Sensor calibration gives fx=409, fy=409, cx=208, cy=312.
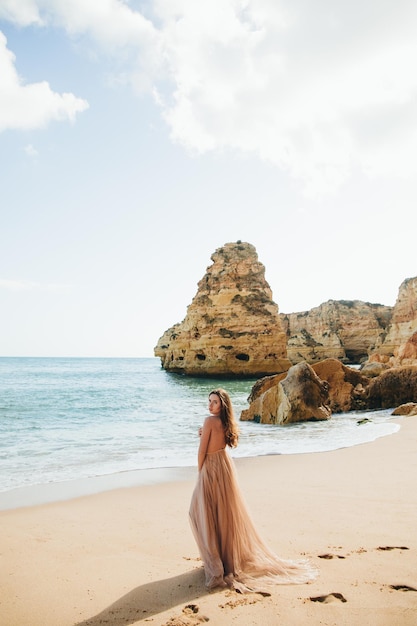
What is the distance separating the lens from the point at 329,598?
2.96m

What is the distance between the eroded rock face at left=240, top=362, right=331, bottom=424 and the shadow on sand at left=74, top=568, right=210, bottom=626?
425 inches

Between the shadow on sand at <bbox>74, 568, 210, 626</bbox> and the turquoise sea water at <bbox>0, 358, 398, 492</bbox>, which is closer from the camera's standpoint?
the shadow on sand at <bbox>74, 568, 210, 626</bbox>

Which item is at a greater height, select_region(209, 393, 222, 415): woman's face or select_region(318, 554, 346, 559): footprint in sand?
select_region(209, 393, 222, 415): woman's face

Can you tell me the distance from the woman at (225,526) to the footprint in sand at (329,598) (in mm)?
259

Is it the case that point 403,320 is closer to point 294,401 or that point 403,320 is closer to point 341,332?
point 341,332

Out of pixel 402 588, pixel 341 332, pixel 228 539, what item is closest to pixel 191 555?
pixel 228 539

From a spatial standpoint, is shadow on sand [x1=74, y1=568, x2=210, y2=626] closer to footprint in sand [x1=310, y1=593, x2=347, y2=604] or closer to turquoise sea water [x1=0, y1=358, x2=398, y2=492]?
footprint in sand [x1=310, y1=593, x2=347, y2=604]

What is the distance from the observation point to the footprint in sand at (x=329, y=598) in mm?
2933

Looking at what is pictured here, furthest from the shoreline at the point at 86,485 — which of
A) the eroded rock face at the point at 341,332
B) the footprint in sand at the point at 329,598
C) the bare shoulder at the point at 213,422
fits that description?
the eroded rock face at the point at 341,332

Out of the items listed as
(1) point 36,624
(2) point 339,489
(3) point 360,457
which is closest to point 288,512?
(2) point 339,489

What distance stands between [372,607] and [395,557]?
36.1 inches

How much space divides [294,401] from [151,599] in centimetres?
1129

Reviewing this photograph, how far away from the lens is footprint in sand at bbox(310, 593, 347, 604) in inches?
115

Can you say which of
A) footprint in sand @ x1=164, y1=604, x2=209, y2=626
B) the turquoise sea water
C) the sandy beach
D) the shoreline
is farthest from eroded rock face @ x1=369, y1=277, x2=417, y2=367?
footprint in sand @ x1=164, y1=604, x2=209, y2=626
